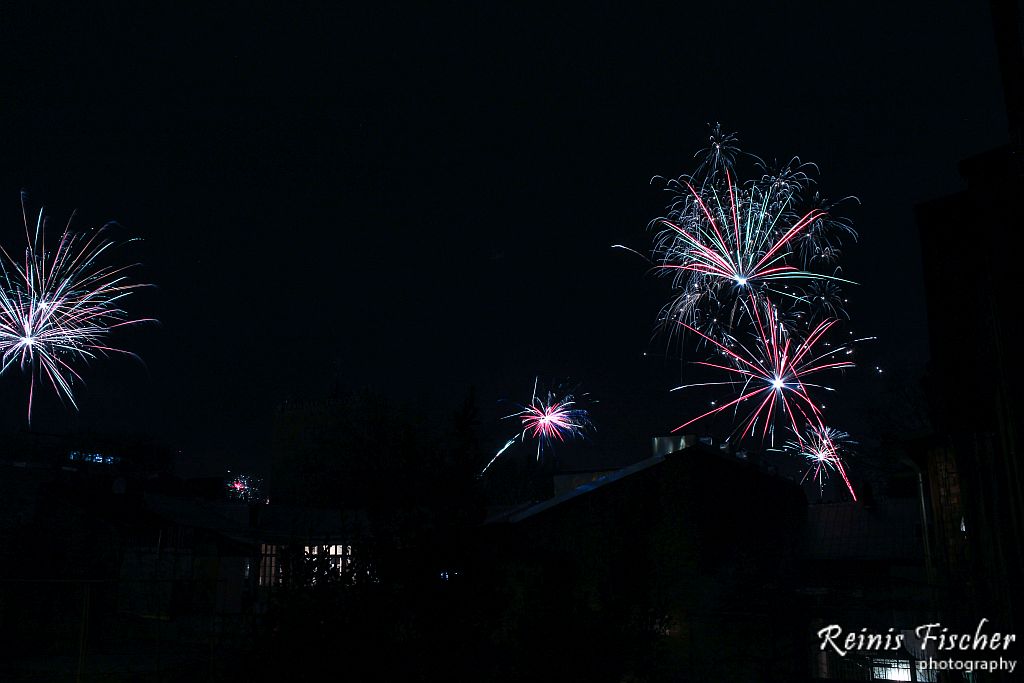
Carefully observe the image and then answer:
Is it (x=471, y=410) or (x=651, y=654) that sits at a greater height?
(x=471, y=410)

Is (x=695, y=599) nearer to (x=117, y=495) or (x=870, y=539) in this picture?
(x=870, y=539)

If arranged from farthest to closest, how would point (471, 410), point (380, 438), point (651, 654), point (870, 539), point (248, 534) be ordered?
point (380, 438) < point (870, 539) < point (248, 534) < point (651, 654) < point (471, 410)

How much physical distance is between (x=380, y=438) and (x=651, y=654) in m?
47.8

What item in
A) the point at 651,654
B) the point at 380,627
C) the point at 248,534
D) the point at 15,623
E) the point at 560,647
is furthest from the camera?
the point at 248,534

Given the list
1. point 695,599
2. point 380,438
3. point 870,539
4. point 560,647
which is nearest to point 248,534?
point 695,599

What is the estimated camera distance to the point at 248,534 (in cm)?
2995

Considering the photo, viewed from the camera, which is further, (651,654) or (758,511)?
(758,511)

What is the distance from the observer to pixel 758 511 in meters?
30.3

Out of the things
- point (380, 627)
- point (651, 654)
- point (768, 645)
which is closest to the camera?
point (380, 627)

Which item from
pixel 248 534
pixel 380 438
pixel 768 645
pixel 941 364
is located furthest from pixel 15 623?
pixel 380 438

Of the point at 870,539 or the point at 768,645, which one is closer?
the point at 768,645

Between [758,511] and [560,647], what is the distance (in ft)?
66.6

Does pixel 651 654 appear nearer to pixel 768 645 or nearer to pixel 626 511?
pixel 626 511

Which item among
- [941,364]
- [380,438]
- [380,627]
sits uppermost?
[380,438]
